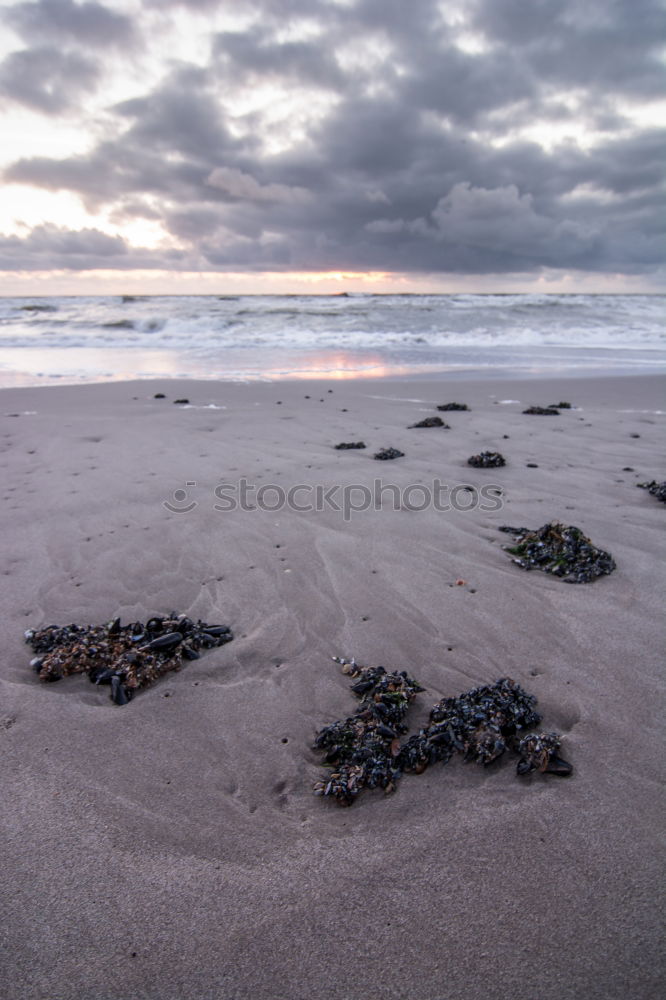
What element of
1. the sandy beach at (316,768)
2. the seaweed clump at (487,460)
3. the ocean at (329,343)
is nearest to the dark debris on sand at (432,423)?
the seaweed clump at (487,460)

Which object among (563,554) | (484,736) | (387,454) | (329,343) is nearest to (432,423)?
(387,454)

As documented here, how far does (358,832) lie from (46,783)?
1.08 meters

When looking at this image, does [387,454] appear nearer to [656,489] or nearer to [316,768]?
[656,489]

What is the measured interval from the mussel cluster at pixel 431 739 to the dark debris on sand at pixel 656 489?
276 centimetres

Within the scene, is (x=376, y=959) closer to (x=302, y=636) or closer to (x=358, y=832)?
(x=358, y=832)

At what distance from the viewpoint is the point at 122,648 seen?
102 inches

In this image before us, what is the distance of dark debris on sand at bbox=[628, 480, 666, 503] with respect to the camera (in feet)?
14.1

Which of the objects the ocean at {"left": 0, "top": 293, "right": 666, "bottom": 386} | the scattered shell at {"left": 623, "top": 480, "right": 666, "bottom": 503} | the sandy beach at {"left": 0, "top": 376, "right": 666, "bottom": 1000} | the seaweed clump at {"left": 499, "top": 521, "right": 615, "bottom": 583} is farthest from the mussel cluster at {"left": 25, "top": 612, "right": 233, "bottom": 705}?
the ocean at {"left": 0, "top": 293, "right": 666, "bottom": 386}

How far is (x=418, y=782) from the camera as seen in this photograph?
1.94 metres

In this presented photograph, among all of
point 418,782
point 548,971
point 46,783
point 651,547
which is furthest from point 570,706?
point 46,783

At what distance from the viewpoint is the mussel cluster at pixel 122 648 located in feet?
8.05

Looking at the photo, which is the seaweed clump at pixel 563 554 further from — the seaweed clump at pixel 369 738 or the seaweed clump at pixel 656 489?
the seaweed clump at pixel 369 738

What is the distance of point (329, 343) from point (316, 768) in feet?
61.5

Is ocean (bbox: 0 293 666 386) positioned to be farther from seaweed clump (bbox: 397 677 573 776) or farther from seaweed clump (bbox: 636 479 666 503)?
seaweed clump (bbox: 397 677 573 776)
